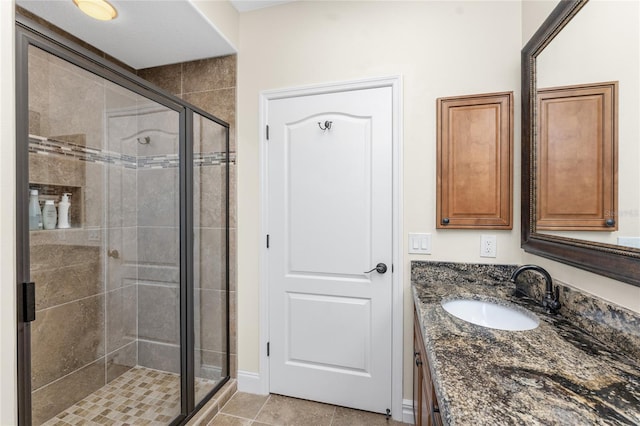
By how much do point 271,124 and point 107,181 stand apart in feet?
3.60

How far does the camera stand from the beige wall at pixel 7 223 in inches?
35.0

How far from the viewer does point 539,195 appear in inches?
54.2

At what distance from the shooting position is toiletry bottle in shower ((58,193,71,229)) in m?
1.45

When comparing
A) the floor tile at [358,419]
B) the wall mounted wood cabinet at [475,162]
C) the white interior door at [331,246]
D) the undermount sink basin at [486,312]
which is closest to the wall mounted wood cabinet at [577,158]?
the wall mounted wood cabinet at [475,162]

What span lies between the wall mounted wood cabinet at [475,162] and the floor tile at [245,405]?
1.70 m

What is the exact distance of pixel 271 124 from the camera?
6.52ft

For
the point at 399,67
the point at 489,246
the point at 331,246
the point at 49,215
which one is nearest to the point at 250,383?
the point at 331,246

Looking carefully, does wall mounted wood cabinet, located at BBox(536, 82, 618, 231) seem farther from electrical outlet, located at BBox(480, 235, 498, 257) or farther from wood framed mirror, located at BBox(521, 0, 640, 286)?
electrical outlet, located at BBox(480, 235, 498, 257)

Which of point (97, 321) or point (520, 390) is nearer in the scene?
point (520, 390)

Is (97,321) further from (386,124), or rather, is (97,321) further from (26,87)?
(386,124)

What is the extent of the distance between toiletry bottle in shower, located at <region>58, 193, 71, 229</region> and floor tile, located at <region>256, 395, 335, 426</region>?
1.61m

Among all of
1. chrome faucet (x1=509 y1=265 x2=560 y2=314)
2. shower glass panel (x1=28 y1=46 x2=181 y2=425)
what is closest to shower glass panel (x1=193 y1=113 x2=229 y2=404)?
shower glass panel (x1=28 y1=46 x2=181 y2=425)

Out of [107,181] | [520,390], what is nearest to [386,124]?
[520,390]

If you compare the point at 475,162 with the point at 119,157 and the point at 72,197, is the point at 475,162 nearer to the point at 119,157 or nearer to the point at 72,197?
the point at 119,157
